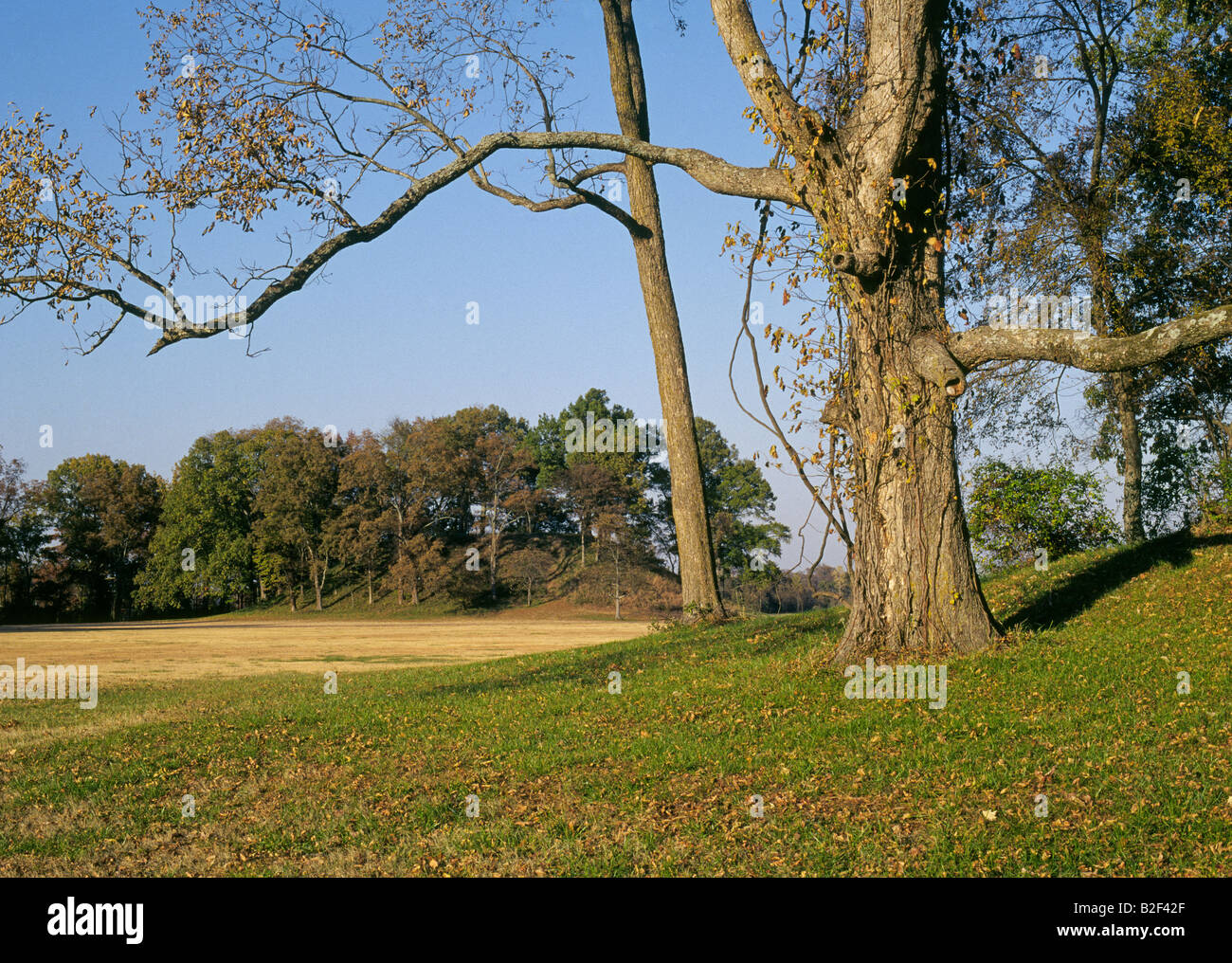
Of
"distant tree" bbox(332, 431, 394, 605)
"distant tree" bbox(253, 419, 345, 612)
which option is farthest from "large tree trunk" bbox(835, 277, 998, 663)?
"distant tree" bbox(253, 419, 345, 612)

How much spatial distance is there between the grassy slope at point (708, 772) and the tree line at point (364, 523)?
46525 mm

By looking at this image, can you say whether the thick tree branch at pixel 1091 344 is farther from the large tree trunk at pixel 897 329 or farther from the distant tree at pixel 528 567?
the distant tree at pixel 528 567

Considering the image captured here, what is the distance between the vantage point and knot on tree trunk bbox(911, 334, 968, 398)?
798cm

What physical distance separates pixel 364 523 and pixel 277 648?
30.8m

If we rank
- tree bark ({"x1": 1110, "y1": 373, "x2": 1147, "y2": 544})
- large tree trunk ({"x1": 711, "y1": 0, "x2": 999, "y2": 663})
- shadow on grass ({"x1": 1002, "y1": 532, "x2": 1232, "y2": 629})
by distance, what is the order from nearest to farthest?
large tree trunk ({"x1": 711, "y1": 0, "x2": 999, "y2": 663}) < shadow on grass ({"x1": 1002, "y1": 532, "x2": 1232, "y2": 629}) < tree bark ({"x1": 1110, "y1": 373, "x2": 1147, "y2": 544})

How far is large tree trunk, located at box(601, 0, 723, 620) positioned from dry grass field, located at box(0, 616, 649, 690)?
7.22 metres

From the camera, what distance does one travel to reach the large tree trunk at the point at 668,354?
15.5 metres

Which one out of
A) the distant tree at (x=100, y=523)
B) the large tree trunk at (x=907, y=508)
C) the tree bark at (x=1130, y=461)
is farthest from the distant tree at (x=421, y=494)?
the large tree trunk at (x=907, y=508)

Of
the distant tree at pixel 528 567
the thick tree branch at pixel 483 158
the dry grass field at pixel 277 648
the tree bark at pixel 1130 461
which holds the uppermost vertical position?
the thick tree branch at pixel 483 158

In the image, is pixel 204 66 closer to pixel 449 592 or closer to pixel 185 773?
pixel 185 773

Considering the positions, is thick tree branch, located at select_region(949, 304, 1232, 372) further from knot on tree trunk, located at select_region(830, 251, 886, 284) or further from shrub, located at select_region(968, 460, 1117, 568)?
shrub, located at select_region(968, 460, 1117, 568)

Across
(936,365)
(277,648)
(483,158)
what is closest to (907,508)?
(936,365)

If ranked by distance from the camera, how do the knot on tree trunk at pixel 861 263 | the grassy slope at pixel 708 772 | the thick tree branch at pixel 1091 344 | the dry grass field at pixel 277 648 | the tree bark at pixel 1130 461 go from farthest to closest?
1. the dry grass field at pixel 277 648
2. the tree bark at pixel 1130 461
3. the knot on tree trunk at pixel 861 263
4. the thick tree branch at pixel 1091 344
5. the grassy slope at pixel 708 772

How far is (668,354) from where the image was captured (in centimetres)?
1574
